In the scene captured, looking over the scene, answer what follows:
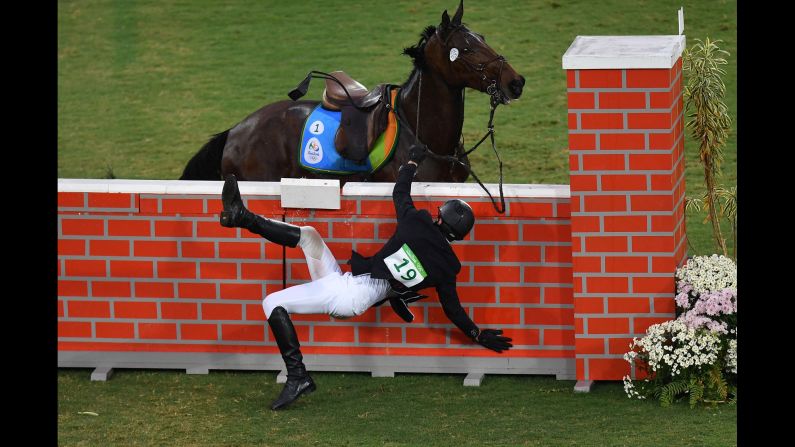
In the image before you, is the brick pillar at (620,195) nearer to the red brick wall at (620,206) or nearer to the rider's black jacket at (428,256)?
the red brick wall at (620,206)

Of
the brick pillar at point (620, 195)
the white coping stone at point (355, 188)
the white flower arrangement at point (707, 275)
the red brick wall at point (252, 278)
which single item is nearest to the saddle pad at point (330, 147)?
the white coping stone at point (355, 188)

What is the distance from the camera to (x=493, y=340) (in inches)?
420

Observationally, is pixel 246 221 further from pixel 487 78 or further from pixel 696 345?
pixel 696 345

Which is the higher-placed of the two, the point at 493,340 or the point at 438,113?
the point at 438,113

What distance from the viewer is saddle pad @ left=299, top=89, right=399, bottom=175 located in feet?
40.9

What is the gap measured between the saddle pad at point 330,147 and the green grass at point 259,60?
15.2ft

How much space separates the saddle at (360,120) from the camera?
12.5 m

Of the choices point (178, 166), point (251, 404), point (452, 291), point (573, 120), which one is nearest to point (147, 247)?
point (251, 404)

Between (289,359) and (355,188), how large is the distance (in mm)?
1318

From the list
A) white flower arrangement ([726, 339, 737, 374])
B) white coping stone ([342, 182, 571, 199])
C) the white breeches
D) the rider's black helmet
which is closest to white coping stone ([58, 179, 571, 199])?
white coping stone ([342, 182, 571, 199])

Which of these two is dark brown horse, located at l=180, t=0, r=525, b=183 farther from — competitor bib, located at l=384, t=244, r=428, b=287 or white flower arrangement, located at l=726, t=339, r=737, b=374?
white flower arrangement, located at l=726, t=339, r=737, b=374

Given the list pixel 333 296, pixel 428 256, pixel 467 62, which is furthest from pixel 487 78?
pixel 333 296

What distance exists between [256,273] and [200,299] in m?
0.40

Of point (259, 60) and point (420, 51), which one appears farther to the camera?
point (259, 60)
